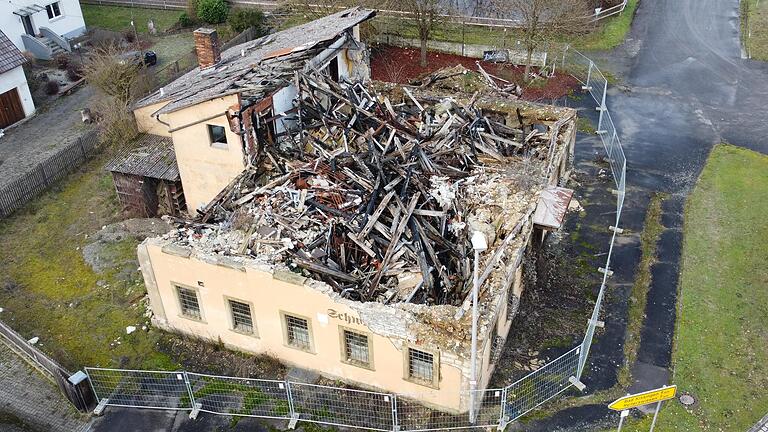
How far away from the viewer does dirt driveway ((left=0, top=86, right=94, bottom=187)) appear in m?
34.5

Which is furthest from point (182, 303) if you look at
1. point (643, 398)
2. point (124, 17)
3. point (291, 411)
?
point (124, 17)

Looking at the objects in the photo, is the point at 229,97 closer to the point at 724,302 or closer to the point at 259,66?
the point at 259,66

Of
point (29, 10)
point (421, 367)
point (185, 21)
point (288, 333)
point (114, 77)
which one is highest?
point (29, 10)

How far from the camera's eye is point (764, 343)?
71.8ft

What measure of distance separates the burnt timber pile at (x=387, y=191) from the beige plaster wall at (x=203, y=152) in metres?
1.22

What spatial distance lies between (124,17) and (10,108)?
20.1 meters

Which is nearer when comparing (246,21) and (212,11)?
(246,21)

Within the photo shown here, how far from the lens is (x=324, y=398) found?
20.2 m

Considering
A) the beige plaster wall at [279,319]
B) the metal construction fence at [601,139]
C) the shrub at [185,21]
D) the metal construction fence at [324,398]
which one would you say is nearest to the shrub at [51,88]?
the shrub at [185,21]

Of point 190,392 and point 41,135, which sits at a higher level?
point 41,135

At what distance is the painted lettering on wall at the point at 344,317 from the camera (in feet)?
61.9

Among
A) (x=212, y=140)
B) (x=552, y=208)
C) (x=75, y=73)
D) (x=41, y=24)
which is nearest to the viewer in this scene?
(x=552, y=208)

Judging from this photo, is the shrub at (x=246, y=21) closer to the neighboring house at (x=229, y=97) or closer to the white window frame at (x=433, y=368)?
the neighboring house at (x=229, y=97)

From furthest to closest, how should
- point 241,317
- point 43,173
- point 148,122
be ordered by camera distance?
1. point 43,173
2. point 148,122
3. point 241,317
